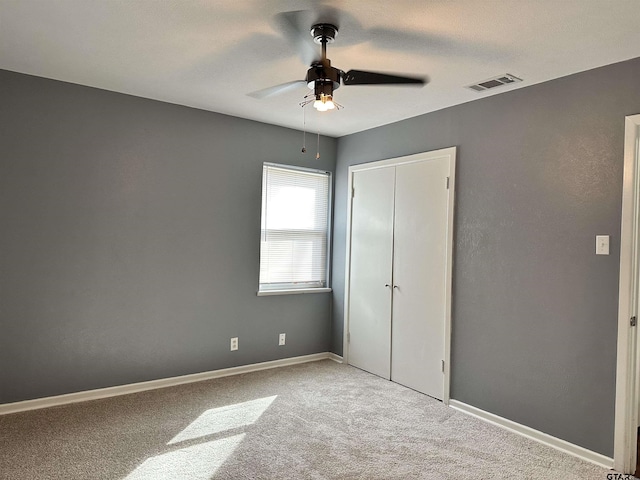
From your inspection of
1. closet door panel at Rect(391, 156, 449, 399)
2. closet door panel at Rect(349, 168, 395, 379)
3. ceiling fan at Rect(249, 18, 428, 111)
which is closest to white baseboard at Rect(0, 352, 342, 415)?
closet door panel at Rect(349, 168, 395, 379)

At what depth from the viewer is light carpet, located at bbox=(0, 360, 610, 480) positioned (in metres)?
2.53

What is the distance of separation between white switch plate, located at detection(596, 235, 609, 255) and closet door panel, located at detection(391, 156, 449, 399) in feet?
3.83

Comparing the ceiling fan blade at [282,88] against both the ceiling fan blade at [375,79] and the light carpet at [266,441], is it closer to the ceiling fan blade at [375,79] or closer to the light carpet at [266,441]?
the ceiling fan blade at [375,79]

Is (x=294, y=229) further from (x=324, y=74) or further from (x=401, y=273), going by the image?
(x=324, y=74)

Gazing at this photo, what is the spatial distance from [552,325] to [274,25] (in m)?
2.58

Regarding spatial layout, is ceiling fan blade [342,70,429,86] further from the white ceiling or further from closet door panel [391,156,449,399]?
closet door panel [391,156,449,399]

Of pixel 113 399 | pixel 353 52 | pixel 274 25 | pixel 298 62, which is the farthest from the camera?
pixel 113 399

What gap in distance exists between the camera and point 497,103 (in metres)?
3.37

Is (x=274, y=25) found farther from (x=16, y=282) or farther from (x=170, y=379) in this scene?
(x=170, y=379)

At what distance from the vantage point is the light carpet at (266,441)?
2531 millimetres

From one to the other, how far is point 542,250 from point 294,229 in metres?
2.43

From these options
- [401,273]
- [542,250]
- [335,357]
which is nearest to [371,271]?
[401,273]

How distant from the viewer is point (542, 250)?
306cm

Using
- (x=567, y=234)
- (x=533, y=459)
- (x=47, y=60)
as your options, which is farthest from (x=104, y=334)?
(x=567, y=234)
